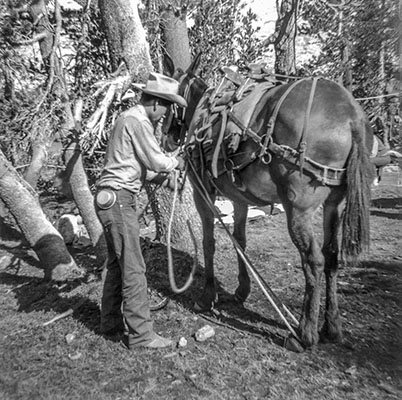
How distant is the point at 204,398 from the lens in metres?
2.99

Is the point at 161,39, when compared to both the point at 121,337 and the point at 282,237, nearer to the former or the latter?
the point at 282,237

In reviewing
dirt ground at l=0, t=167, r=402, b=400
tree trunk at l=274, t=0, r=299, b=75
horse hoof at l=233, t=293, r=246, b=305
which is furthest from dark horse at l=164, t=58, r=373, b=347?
tree trunk at l=274, t=0, r=299, b=75

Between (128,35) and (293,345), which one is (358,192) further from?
(128,35)

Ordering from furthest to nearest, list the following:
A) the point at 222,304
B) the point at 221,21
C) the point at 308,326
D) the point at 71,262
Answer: the point at 221,21 → the point at 71,262 → the point at 222,304 → the point at 308,326

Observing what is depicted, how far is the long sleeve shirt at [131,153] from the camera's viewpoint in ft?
11.6

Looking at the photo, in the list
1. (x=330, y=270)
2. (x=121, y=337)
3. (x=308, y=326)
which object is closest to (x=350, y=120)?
(x=330, y=270)

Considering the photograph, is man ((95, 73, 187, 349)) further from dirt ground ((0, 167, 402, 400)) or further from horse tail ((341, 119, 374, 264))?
horse tail ((341, 119, 374, 264))

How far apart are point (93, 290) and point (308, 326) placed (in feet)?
9.45

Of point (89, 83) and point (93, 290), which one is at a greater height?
point (89, 83)

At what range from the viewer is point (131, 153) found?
142 inches

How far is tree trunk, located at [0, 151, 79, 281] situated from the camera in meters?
5.57

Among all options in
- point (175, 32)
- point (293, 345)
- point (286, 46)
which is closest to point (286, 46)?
point (286, 46)

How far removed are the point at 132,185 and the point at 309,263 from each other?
5.66 feet

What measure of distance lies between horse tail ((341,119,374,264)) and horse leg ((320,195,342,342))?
0.83ft
